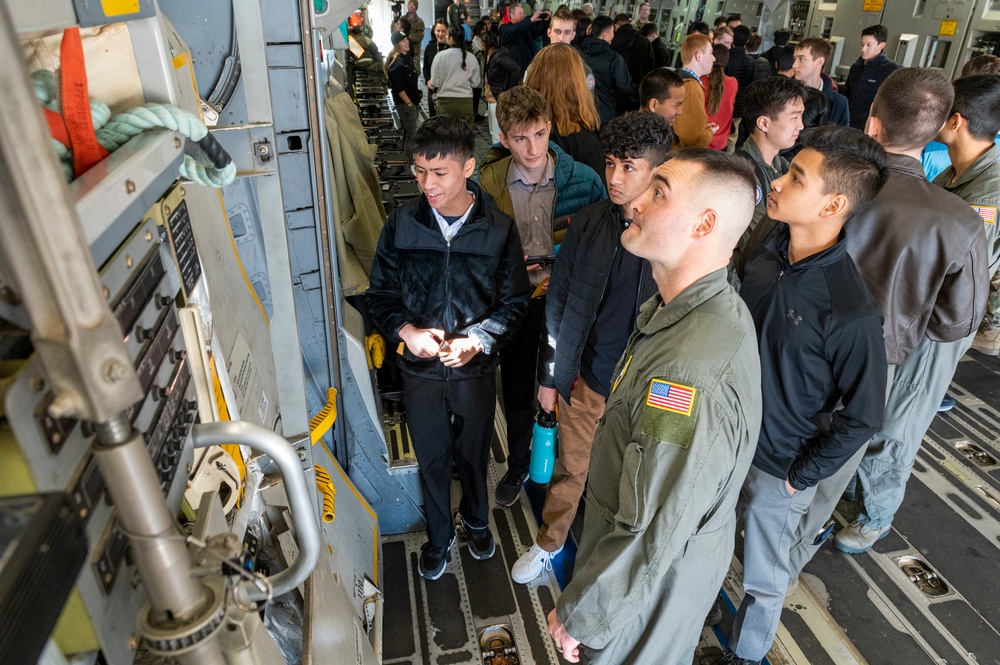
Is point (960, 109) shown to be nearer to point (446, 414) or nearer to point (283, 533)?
point (446, 414)

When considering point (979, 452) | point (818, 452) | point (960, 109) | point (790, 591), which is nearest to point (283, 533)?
point (818, 452)

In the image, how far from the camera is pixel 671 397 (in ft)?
5.13

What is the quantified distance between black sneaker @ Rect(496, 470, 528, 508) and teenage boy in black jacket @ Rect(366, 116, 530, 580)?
612 millimetres

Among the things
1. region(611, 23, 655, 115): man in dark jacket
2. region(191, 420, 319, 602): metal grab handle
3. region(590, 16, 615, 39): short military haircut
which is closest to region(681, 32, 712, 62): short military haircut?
region(590, 16, 615, 39): short military haircut

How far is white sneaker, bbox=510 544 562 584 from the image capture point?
9.83 feet

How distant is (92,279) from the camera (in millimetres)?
483

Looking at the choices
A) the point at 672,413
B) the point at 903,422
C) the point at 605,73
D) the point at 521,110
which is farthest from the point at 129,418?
the point at 605,73

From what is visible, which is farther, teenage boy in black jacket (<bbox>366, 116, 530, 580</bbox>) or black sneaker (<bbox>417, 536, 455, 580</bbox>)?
black sneaker (<bbox>417, 536, 455, 580</bbox>)

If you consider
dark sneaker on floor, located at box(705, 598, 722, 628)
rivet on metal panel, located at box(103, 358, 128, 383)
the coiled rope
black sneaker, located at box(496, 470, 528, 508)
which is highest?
the coiled rope

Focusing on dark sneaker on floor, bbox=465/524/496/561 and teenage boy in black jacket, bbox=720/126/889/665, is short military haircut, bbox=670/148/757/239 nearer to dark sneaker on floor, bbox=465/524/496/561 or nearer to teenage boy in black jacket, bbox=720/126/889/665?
teenage boy in black jacket, bbox=720/126/889/665

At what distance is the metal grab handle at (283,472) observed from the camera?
0.83 m

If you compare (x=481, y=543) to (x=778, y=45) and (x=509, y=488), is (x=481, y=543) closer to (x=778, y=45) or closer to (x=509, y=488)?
(x=509, y=488)

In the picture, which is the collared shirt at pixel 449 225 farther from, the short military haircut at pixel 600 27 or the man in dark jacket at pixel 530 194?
the short military haircut at pixel 600 27

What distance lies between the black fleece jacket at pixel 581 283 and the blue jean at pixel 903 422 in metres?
1.47
